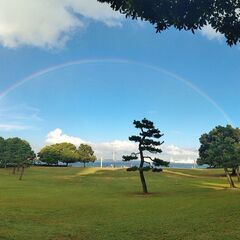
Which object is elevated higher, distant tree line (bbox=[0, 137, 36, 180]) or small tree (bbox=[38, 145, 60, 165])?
small tree (bbox=[38, 145, 60, 165])

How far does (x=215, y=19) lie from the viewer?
12906 mm

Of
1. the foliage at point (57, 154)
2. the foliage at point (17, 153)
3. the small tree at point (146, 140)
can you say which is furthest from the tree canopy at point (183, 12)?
the foliage at point (57, 154)

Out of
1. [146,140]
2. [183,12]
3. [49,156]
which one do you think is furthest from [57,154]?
[183,12]

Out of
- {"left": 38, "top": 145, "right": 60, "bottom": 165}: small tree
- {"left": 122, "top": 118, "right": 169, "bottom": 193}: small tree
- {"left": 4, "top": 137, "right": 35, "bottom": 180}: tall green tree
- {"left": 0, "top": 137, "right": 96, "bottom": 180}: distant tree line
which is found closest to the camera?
{"left": 122, "top": 118, "right": 169, "bottom": 193}: small tree

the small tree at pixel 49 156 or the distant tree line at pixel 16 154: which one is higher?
the small tree at pixel 49 156

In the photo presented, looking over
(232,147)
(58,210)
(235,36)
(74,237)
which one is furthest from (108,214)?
(232,147)

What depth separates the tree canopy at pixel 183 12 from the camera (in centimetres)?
1223

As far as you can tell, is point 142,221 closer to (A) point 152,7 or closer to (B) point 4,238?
(B) point 4,238

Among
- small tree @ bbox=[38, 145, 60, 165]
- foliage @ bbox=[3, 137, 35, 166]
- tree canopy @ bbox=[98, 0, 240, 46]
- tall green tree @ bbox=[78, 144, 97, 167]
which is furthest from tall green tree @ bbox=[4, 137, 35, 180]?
tree canopy @ bbox=[98, 0, 240, 46]

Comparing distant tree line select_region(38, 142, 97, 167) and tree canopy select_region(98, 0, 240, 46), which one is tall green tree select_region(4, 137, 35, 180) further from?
tree canopy select_region(98, 0, 240, 46)

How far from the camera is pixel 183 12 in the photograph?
12375 mm

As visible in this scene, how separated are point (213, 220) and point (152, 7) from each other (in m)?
17.9

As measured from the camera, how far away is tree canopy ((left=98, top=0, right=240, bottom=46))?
12227 millimetres

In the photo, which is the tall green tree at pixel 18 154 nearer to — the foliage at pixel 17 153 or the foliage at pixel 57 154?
the foliage at pixel 17 153
